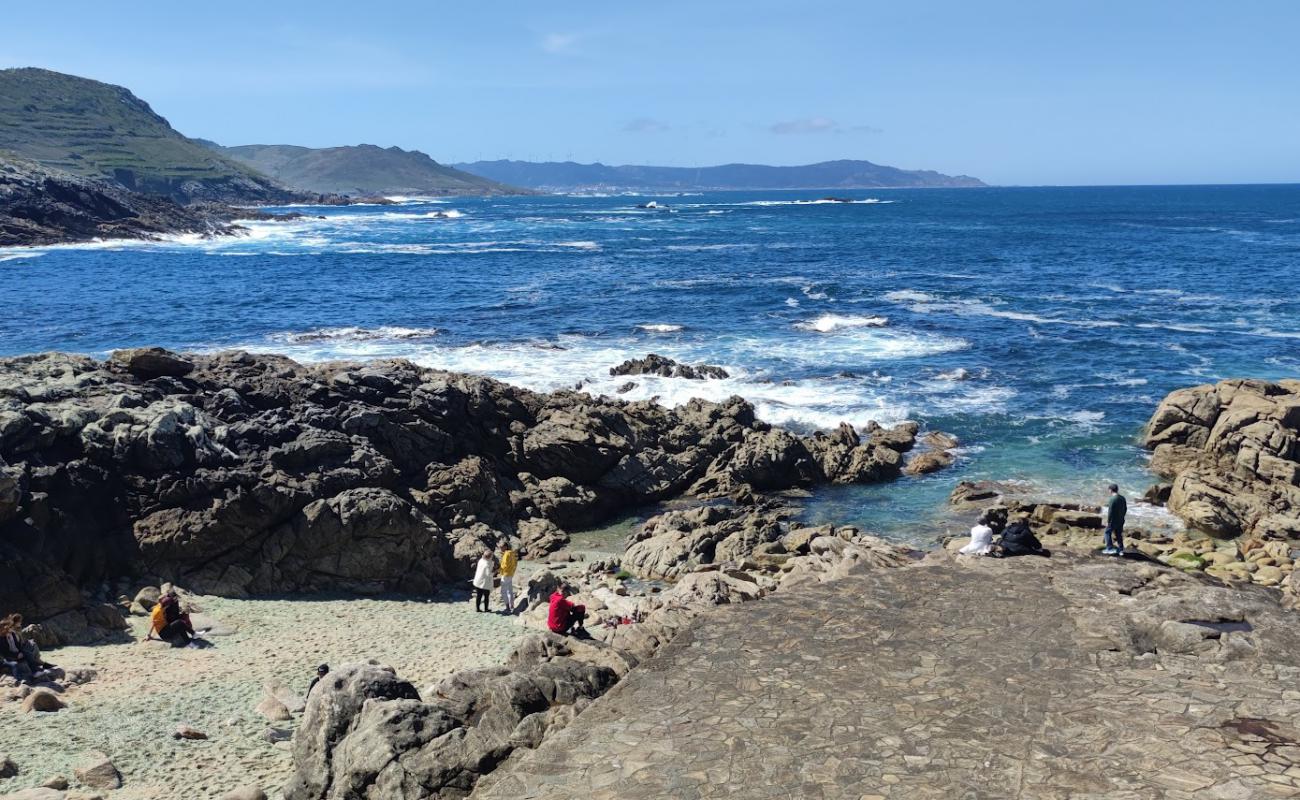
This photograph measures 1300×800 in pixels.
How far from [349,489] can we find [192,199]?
179m

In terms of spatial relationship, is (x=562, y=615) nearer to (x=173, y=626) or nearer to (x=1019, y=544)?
(x=173, y=626)

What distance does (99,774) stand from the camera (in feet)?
41.7

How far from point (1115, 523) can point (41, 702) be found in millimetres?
19304

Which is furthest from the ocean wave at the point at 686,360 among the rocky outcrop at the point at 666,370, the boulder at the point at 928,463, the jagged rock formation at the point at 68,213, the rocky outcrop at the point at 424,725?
the jagged rock formation at the point at 68,213

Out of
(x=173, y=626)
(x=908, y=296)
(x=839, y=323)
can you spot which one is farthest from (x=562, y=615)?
(x=908, y=296)

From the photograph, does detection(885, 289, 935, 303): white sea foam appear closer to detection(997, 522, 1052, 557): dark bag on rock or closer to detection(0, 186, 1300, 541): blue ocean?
detection(0, 186, 1300, 541): blue ocean

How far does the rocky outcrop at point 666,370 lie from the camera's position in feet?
132

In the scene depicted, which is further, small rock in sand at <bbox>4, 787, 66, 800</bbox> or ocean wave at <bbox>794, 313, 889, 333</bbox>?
ocean wave at <bbox>794, 313, 889, 333</bbox>

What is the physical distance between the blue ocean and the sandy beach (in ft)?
39.9

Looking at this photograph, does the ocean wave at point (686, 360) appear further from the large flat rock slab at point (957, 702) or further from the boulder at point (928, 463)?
the large flat rock slab at point (957, 702)

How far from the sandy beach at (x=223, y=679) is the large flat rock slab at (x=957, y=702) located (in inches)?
183

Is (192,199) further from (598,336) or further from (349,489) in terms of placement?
(349,489)

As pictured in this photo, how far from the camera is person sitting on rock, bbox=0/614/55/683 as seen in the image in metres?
15.3

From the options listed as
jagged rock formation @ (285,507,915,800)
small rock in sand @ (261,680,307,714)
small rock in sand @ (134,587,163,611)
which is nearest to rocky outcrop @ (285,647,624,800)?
jagged rock formation @ (285,507,915,800)
